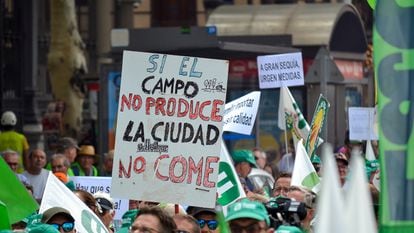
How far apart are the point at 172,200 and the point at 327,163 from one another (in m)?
4.52

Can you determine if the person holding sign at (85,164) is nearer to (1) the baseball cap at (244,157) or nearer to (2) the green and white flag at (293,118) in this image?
(1) the baseball cap at (244,157)

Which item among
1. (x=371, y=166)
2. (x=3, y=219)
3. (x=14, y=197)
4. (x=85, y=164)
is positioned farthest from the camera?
(x=85, y=164)

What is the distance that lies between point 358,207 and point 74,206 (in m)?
4.77

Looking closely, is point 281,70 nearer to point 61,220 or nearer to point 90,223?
point 90,223

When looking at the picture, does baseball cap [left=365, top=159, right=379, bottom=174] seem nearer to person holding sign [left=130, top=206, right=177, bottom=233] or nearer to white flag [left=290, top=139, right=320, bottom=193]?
white flag [left=290, top=139, right=320, bottom=193]

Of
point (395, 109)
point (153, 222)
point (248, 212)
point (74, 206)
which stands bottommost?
point (74, 206)

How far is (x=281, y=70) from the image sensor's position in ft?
53.3

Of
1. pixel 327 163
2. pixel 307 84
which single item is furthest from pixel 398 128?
pixel 307 84

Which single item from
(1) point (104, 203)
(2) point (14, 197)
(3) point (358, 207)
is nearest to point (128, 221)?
(2) point (14, 197)

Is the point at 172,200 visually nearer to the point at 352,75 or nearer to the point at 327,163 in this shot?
the point at 327,163

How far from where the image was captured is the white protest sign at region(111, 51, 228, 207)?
1058cm

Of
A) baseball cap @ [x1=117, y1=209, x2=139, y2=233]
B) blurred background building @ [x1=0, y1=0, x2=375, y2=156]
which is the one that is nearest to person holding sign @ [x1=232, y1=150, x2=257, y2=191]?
blurred background building @ [x1=0, y1=0, x2=375, y2=156]

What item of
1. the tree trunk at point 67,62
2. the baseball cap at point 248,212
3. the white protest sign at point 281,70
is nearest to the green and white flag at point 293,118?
the white protest sign at point 281,70

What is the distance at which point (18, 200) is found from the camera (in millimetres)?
10852
